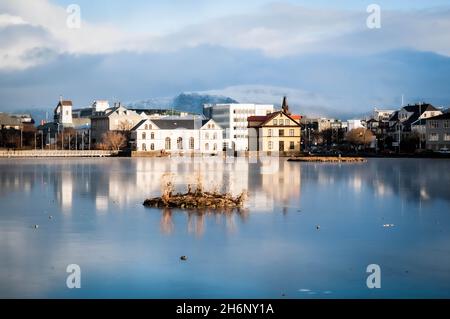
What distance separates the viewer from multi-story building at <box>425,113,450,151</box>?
217 feet

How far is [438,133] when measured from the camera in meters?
67.1

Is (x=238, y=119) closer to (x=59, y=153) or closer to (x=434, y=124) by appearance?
(x=59, y=153)

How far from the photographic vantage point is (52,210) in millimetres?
17188

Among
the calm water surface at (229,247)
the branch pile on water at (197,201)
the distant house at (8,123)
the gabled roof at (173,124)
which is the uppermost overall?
the distant house at (8,123)

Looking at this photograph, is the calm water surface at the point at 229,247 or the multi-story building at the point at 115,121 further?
the multi-story building at the point at 115,121

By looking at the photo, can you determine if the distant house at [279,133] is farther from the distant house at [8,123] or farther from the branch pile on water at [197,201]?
the branch pile on water at [197,201]

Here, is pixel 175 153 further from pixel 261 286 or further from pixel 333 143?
pixel 261 286

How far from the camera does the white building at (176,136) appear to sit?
249ft

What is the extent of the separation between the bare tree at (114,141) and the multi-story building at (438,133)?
114 feet

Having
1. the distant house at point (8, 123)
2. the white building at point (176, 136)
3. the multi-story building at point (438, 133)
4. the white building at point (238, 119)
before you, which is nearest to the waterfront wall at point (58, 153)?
the white building at point (176, 136)

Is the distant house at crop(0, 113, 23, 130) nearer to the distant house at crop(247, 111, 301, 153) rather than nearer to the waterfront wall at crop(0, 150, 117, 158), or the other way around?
the waterfront wall at crop(0, 150, 117, 158)

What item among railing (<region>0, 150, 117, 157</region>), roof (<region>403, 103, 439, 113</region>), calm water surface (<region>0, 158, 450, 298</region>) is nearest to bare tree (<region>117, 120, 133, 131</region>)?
railing (<region>0, 150, 117, 157</region>)

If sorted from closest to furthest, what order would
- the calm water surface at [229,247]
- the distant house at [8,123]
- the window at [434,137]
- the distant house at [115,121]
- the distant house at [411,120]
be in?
the calm water surface at [229,247] → the window at [434,137] → the distant house at [411,120] → the distant house at [115,121] → the distant house at [8,123]
